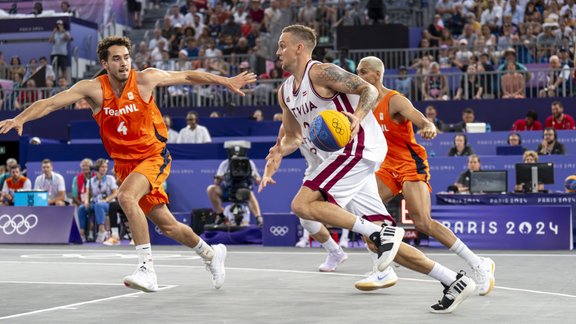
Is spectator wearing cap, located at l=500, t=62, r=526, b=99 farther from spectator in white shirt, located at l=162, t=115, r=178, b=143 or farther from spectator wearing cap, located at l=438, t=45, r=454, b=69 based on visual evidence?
spectator in white shirt, located at l=162, t=115, r=178, b=143

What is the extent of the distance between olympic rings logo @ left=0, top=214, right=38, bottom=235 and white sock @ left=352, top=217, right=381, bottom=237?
40.8 ft

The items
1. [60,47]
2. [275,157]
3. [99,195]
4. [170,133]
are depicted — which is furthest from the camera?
[60,47]

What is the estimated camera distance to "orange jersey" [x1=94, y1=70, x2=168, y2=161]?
8945 mm

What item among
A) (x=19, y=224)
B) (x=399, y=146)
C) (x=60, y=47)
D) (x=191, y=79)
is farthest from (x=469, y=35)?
(x=191, y=79)

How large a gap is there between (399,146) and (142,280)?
3.01 m

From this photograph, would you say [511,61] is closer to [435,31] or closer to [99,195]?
[435,31]

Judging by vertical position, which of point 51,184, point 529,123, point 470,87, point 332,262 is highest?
point 470,87

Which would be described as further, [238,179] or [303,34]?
[238,179]

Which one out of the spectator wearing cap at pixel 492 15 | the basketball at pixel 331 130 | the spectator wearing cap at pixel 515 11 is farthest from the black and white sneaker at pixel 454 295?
the spectator wearing cap at pixel 515 11

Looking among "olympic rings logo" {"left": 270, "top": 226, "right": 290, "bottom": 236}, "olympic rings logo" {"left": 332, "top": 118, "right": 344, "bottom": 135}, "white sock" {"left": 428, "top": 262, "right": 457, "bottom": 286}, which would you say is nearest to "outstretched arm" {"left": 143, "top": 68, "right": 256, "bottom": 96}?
"olympic rings logo" {"left": 332, "top": 118, "right": 344, "bottom": 135}

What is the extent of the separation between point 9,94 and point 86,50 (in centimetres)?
432

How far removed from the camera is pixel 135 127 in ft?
29.6

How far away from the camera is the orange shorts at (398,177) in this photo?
32.2ft

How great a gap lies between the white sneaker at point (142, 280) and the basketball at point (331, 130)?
2.05 meters
